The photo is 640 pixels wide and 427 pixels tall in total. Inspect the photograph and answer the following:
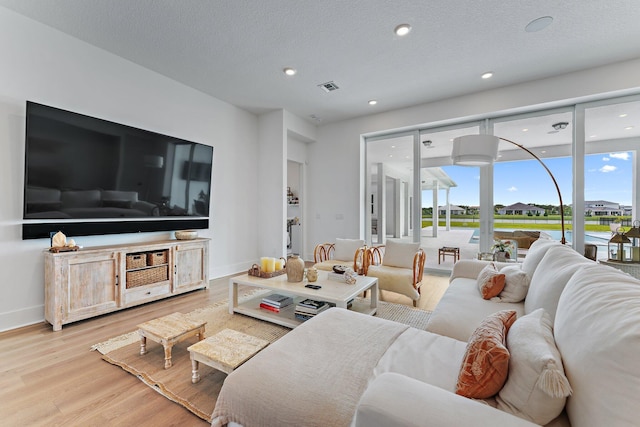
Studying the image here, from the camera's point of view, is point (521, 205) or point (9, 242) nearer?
point (9, 242)

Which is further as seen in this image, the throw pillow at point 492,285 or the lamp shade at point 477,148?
the lamp shade at point 477,148

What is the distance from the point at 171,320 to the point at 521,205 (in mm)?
5379

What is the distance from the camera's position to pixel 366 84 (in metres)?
4.20

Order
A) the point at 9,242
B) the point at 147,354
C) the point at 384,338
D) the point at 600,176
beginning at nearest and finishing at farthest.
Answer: the point at 384,338
the point at 147,354
the point at 9,242
the point at 600,176

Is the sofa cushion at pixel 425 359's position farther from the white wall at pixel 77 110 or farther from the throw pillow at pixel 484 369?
the white wall at pixel 77 110

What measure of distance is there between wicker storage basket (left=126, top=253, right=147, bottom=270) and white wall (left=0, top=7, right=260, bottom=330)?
450 millimetres

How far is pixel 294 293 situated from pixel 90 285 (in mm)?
2164

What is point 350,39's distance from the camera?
309 cm

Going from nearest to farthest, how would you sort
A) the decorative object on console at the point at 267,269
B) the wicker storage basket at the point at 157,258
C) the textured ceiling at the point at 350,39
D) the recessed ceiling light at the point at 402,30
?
the textured ceiling at the point at 350,39 < the recessed ceiling light at the point at 402,30 < the decorative object on console at the point at 267,269 < the wicker storage basket at the point at 157,258

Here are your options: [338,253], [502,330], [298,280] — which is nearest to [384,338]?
[502,330]

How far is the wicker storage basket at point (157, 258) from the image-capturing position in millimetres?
3357

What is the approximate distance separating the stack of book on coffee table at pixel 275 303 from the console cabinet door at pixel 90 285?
1671mm

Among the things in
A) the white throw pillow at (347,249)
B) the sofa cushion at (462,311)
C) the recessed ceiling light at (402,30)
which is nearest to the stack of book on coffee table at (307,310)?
the sofa cushion at (462,311)

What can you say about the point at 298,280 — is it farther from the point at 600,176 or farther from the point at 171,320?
the point at 600,176
